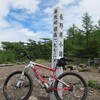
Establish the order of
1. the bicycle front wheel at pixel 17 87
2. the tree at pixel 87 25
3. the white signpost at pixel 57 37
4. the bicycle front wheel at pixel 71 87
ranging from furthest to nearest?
the tree at pixel 87 25 → the white signpost at pixel 57 37 → the bicycle front wheel at pixel 17 87 → the bicycle front wheel at pixel 71 87

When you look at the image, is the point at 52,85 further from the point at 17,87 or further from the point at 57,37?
the point at 57,37

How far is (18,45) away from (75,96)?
3457 cm

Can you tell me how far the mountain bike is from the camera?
17.7ft

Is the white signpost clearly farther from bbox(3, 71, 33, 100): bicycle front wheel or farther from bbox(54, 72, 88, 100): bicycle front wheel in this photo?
bbox(3, 71, 33, 100): bicycle front wheel

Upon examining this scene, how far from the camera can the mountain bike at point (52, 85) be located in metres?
5.40

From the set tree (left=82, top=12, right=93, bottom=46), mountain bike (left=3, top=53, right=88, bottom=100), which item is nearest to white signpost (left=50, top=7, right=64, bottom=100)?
mountain bike (left=3, top=53, right=88, bottom=100)

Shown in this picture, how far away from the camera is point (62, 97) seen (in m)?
5.54

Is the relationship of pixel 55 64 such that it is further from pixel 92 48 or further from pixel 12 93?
pixel 92 48

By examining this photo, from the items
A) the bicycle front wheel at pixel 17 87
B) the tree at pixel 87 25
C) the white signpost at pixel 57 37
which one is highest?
the tree at pixel 87 25

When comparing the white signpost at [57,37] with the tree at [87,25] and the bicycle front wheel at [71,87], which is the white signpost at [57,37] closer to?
the bicycle front wheel at [71,87]

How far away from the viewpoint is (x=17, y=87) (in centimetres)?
563

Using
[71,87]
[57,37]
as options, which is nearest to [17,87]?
[71,87]

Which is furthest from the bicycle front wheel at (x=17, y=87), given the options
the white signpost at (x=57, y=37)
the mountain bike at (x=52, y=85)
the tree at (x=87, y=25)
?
the tree at (x=87, y=25)

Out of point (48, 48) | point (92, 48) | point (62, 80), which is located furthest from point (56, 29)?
point (48, 48)
